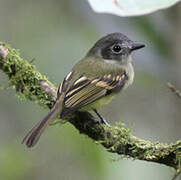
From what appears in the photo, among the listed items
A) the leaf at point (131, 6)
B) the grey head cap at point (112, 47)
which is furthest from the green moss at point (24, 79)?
the leaf at point (131, 6)

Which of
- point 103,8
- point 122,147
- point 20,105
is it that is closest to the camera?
point 103,8

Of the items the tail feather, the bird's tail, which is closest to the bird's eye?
the tail feather

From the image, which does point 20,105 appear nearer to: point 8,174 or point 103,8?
point 8,174

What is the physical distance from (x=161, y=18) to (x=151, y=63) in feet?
1.74

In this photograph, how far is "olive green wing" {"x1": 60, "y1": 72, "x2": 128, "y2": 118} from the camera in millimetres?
3025

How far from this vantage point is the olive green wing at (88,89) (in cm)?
303

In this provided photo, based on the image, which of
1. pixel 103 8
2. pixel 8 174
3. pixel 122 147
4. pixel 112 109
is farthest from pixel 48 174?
pixel 103 8

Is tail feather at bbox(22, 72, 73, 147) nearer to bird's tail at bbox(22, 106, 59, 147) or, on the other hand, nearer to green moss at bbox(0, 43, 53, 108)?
bird's tail at bbox(22, 106, 59, 147)

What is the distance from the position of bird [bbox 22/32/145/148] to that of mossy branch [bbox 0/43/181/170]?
0.12 m

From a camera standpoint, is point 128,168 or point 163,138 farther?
point 163,138

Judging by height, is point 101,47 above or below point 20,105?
above

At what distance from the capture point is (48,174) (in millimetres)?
4527

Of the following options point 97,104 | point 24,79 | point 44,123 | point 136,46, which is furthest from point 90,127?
point 136,46

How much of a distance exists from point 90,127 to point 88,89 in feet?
1.60
